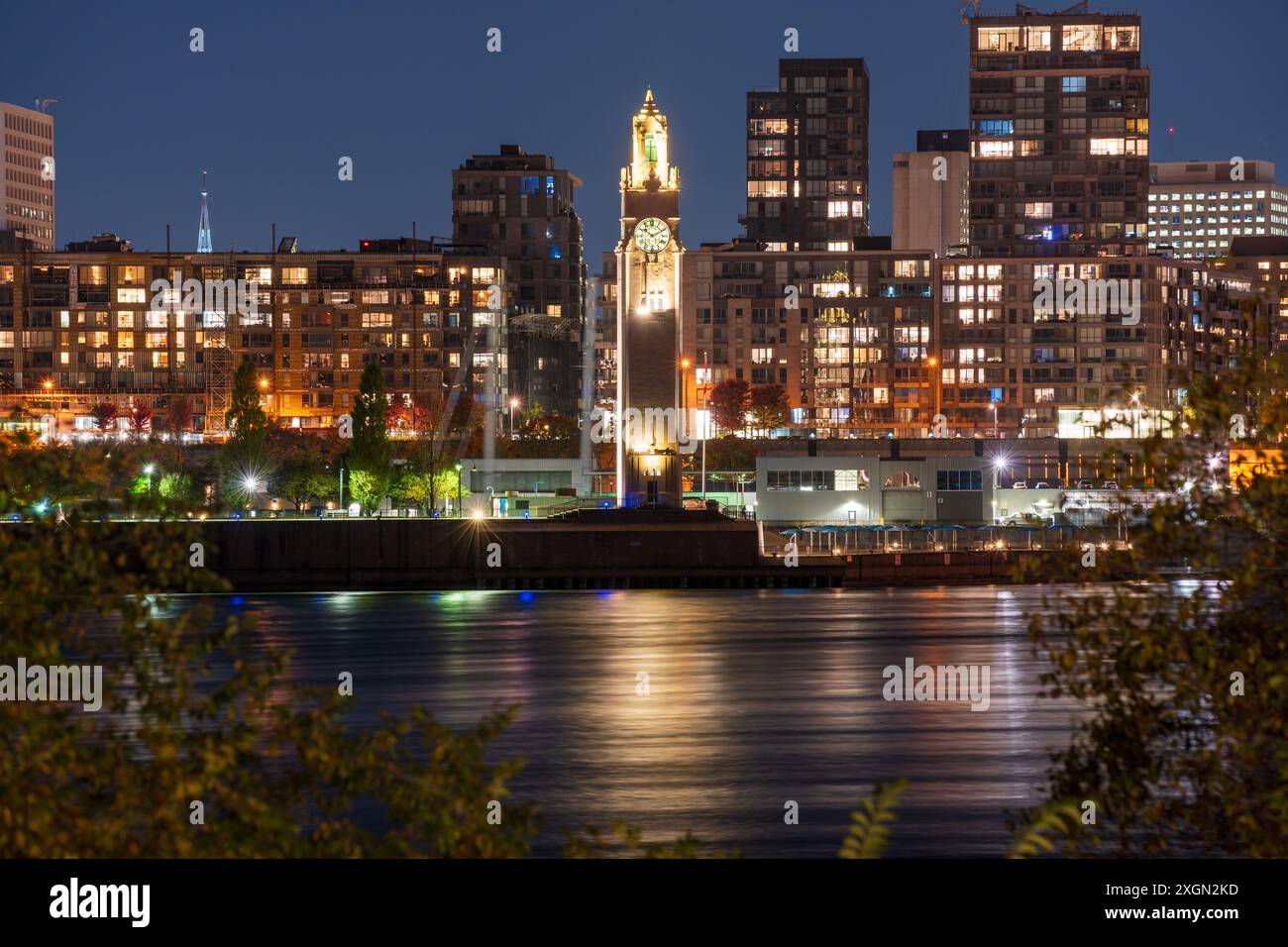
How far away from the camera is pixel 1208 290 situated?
625ft

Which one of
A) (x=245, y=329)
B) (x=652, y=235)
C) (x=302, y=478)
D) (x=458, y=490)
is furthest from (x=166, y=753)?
(x=245, y=329)

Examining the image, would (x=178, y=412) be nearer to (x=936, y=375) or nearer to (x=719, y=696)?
(x=936, y=375)

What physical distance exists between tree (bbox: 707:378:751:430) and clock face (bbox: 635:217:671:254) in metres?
78.9

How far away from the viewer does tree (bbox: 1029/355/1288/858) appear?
15133 millimetres

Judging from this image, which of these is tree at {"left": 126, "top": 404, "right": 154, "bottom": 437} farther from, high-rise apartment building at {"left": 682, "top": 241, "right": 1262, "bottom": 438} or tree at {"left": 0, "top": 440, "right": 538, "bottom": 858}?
tree at {"left": 0, "top": 440, "right": 538, "bottom": 858}

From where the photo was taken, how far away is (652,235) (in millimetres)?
86750

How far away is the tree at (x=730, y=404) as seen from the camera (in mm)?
167250

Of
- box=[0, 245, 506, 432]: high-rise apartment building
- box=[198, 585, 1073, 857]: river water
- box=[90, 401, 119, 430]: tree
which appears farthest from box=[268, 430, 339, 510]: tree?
box=[90, 401, 119, 430]: tree

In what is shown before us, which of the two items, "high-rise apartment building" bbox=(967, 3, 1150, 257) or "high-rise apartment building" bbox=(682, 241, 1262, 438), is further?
"high-rise apartment building" bbox=(967, 3, 1150, 257)

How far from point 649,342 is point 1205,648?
72272 mm

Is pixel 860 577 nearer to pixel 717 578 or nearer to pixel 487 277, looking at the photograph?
pixel 717 578

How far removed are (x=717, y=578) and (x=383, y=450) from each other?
27718 mm

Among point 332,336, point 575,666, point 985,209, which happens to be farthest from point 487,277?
point 575,666
